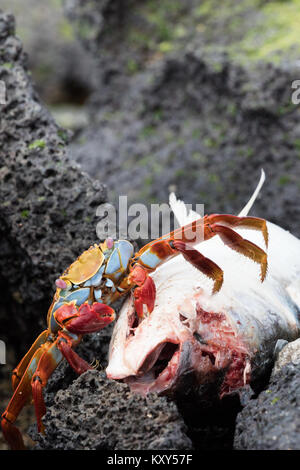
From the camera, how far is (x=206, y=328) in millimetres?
2215

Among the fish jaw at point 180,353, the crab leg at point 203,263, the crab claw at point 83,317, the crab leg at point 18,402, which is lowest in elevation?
the crab leg at point 18,402

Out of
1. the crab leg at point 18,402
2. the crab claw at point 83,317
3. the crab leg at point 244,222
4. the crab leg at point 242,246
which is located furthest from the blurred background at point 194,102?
the crab leg at point 18,402

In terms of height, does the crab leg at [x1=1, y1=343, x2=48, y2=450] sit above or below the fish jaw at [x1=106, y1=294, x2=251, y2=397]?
below

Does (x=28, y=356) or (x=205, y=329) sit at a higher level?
(x=205, y=329)

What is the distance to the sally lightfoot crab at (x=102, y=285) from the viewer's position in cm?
226

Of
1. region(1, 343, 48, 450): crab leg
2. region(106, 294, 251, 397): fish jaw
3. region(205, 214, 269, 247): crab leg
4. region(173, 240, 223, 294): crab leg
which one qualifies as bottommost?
region(1, 343, 48, 450): crab leg

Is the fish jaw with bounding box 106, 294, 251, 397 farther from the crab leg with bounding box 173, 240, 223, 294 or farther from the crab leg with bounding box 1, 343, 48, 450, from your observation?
the crab leg with bounding box 1, 343, 48, 450

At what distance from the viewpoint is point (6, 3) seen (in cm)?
992

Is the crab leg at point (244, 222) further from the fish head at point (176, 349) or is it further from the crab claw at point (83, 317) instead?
the crab claw at point (83, 317)

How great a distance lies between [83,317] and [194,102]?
11.1 feet

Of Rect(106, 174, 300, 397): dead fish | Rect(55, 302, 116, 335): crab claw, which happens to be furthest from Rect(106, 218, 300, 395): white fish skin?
Rect(55, 302, 116, 335): crab claw

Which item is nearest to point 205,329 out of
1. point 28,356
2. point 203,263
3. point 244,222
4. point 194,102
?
point 203,263

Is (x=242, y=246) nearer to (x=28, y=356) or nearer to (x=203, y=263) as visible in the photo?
(x=203, y=263)

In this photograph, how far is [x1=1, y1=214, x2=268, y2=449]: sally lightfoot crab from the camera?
2.26 m
